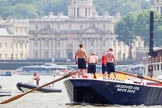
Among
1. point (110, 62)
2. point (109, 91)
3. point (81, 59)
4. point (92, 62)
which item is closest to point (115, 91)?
point (109, 91)

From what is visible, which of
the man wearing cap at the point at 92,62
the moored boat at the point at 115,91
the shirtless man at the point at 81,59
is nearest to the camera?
the shirtless man at the point at 81,59

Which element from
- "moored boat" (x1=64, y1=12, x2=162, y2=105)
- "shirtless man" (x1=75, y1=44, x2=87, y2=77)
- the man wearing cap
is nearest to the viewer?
"shirtless man" (x1=75, y1=44, x2=87, y2=77)

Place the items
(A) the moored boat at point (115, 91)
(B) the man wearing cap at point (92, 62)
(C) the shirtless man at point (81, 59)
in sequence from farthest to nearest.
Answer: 1. (B) the man wearing cap at point (92, 62)
2. (A) the moored boat at point (115, 91)
3. (C) the shirtless man at point (81, 59)

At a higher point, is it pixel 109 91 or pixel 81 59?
pixel 81 59

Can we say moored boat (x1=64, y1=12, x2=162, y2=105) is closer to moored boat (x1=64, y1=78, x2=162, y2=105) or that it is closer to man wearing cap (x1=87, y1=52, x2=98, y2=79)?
moored boat (x1=64, y1=78, x2=162, y2=105)

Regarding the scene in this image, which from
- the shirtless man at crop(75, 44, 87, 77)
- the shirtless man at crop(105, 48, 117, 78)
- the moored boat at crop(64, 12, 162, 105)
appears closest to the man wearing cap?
the shirtless man at crop(75, 44, 87, 77)

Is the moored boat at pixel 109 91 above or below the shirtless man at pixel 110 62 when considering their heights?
below

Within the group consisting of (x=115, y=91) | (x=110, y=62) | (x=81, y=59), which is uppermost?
(x=81, y=59)

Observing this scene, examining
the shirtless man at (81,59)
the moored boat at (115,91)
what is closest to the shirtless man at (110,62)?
the moored boat at (115,91)

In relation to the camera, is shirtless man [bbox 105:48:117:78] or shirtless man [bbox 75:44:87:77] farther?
shirtless man [bbox 105:48:117:78]

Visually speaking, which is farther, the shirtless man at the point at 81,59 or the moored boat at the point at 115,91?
the moored boat at the point at 115,91

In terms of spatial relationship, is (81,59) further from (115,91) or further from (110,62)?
(115,91)

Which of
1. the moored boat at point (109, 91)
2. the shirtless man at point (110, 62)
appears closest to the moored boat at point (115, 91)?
the moored boat at point (109, 91)

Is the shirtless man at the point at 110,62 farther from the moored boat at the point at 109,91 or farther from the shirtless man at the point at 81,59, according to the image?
the shirtless man at the point at 81,59
